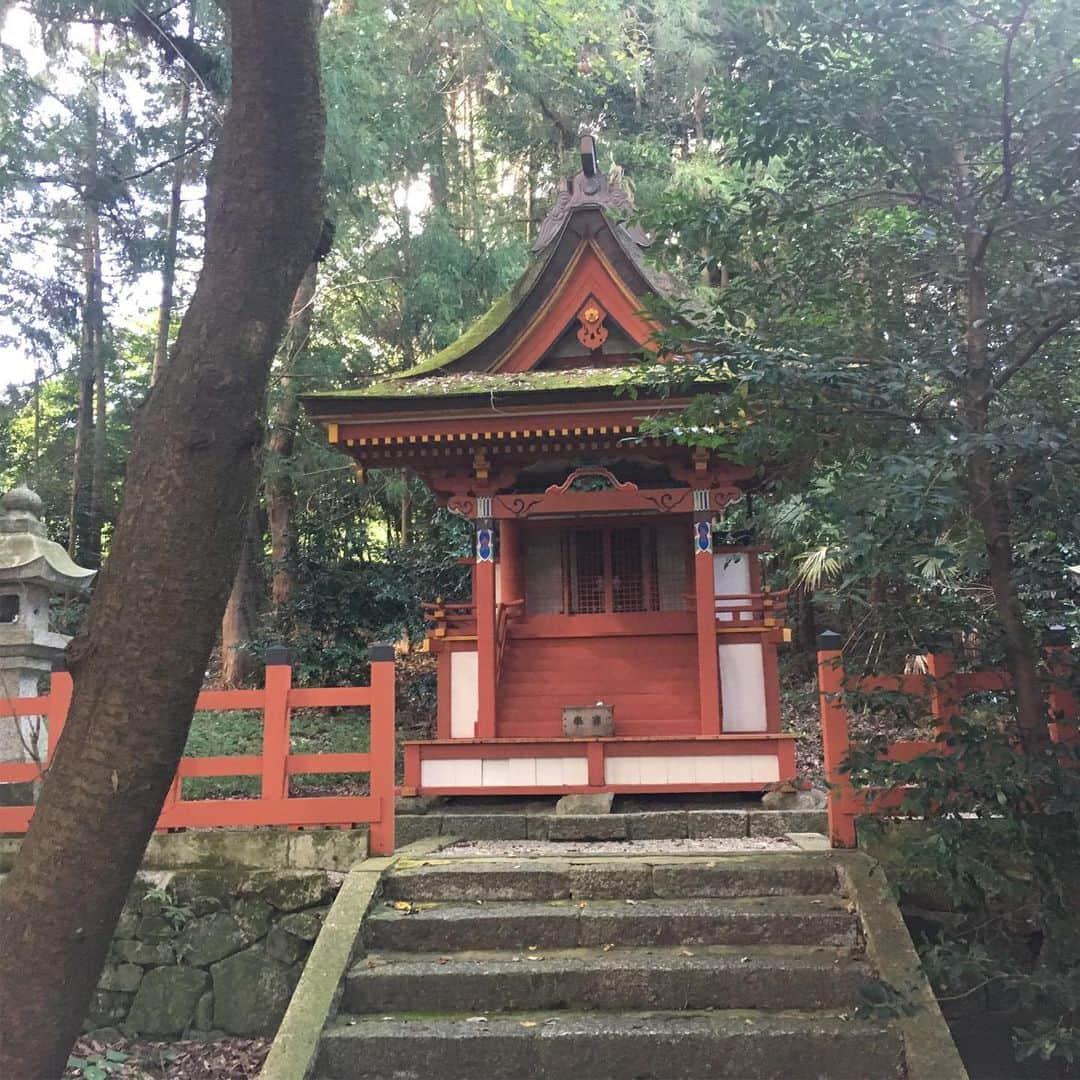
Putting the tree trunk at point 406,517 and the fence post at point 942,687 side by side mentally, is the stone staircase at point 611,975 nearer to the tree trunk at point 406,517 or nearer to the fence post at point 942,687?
the fence post at point 942,687

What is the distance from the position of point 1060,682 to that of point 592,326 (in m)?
6.23

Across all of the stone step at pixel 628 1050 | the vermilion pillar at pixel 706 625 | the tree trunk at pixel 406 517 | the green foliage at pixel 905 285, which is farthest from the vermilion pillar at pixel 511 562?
the tree trunk at pixel 406 517

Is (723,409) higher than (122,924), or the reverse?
(723,409)

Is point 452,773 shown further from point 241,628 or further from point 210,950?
point 241,628

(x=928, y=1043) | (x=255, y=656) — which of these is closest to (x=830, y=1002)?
(x=928, y=1043)

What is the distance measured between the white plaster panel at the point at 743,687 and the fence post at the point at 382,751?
12.3ft

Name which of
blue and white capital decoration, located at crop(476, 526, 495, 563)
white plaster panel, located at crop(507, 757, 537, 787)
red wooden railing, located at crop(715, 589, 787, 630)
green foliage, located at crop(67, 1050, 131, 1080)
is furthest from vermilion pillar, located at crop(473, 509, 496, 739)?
green foliage, located at crop(67, 1050, 131, 1080)

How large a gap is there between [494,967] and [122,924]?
2329 mm

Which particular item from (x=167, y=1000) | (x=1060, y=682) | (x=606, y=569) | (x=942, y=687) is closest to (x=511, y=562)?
(x=606, y=569)

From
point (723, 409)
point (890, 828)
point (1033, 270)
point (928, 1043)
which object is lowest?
point (928, 1043)

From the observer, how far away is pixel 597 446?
8320mm

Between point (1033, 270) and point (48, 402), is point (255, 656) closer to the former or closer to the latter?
point (48, 402)

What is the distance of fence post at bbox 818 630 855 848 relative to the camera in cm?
524

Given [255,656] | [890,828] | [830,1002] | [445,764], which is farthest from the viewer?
A: [255,656]
